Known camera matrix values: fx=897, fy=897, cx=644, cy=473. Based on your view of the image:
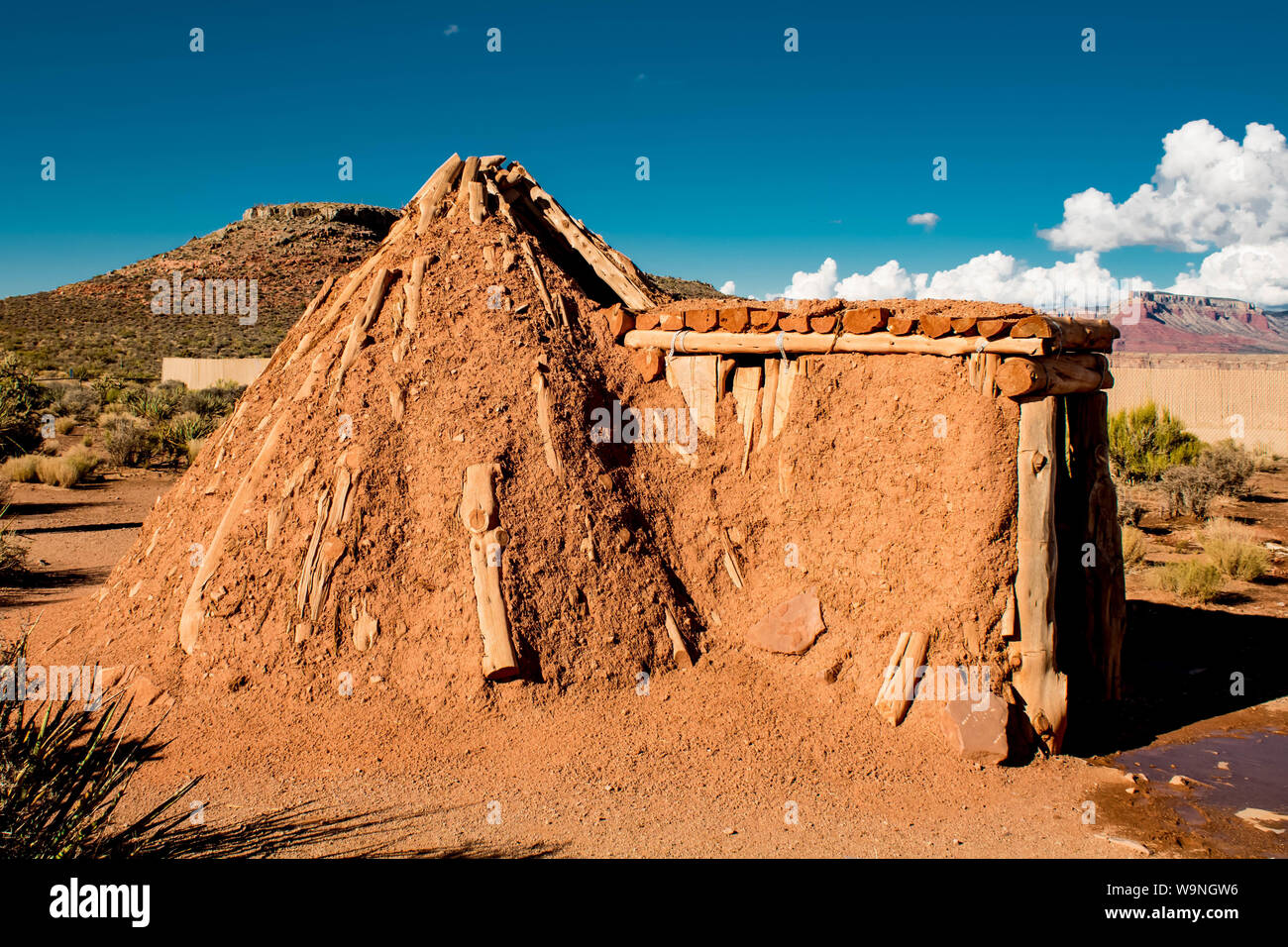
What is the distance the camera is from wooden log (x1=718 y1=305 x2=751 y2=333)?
5.55m

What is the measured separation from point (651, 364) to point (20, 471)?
13071 millimetres

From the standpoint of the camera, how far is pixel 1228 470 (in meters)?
14.3

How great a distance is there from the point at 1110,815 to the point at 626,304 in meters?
4.35

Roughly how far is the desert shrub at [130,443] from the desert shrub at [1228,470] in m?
18.4

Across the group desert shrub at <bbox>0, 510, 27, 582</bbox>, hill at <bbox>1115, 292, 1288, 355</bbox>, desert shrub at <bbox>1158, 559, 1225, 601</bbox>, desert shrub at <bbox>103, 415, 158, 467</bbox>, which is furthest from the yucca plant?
hill at <bbox>1115, 292, 1288, 355</bbox>

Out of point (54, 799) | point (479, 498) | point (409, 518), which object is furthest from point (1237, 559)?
point (54, 799)

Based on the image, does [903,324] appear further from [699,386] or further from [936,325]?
[699,386]

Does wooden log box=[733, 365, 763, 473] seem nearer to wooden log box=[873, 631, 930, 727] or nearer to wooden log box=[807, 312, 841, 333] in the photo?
wooden log box=[807, 312, 841, 333]

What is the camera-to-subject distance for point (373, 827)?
3977 millimetres

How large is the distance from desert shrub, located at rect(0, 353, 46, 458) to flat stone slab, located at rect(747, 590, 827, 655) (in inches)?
473

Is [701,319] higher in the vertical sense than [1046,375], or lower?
higher

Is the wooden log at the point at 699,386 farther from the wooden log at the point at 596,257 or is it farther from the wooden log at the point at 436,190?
the wooden log at the point at 436,190

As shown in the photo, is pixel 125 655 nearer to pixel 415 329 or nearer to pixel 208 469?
pixel 208 469
